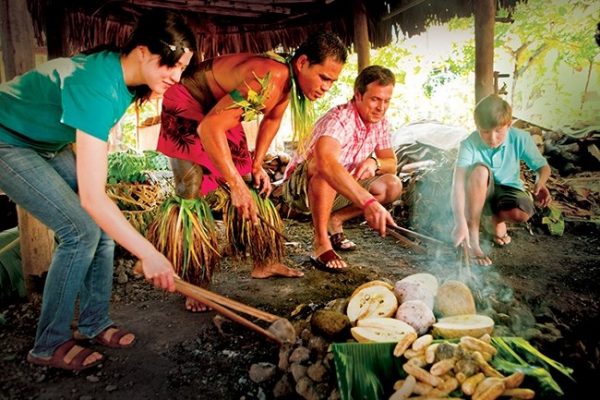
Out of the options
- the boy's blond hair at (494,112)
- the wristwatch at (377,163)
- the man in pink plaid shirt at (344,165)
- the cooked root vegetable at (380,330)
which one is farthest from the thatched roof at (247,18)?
the cooked root vegetable at (380,330)

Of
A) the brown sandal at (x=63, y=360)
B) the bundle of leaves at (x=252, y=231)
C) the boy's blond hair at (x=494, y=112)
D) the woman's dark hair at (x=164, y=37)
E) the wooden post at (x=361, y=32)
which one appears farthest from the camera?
the wooden post at (x=361, y=32)

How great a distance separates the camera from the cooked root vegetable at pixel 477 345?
179cm

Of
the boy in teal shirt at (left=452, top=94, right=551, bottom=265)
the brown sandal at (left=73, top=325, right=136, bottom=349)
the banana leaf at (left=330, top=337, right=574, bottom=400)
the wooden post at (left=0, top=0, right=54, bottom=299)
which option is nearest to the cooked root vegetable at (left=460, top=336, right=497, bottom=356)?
the banana leaf at (left=330, top=337, right=574, bottom=400)

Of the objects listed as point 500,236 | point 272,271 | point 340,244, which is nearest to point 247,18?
point 340,244

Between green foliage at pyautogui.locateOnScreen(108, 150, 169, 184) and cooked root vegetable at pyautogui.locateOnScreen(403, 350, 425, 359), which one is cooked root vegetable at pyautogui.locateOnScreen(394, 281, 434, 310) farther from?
green foliage at pyautogui.locateOnScreen(108, 150, 169, 184)

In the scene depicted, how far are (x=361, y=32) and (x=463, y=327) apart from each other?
4.61 metres

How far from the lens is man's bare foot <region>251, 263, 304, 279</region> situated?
347 cm

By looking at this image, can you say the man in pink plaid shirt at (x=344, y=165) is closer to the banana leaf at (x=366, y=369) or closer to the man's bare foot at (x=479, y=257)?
the man's bare foot at (x=479, y=257)

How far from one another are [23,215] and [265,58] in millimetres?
1984

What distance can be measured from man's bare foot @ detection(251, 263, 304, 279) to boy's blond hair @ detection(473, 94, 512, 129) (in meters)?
2.04

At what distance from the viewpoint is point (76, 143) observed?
1.82 m

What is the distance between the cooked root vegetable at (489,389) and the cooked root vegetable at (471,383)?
17 millimetres

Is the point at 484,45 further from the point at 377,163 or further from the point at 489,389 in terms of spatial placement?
the point at 489,389

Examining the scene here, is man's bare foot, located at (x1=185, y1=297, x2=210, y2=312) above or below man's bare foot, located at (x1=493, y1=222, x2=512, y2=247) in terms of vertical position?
above
